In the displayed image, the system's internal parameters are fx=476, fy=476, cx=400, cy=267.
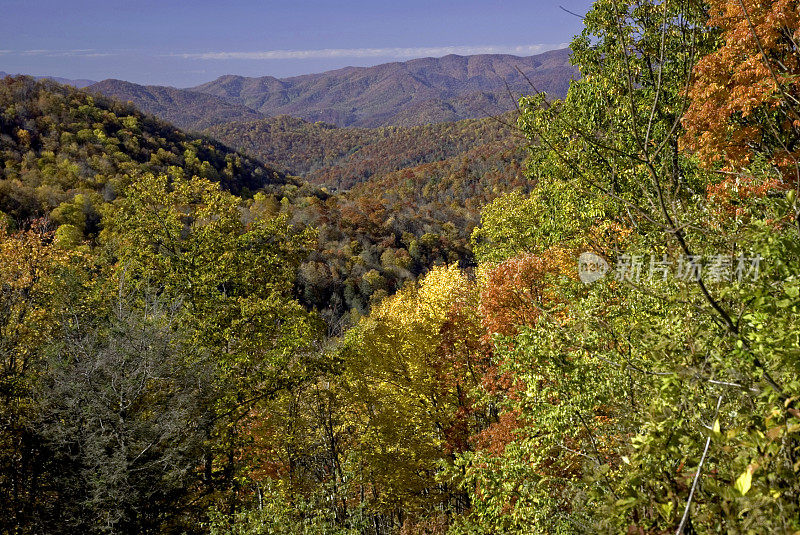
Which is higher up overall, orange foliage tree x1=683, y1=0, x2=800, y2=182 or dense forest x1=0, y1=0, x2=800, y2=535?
orange foliage tree x1=683, y1=0, x2=800, y2=182

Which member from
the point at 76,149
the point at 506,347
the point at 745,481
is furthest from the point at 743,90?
the point at 76,149

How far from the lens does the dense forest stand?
350 centimetres

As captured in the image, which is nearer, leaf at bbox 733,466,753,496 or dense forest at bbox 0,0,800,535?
leaf at bbox 733,466,753,496

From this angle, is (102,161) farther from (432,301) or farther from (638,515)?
(638,515)

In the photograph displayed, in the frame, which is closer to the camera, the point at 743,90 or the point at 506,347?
the point at 506,347

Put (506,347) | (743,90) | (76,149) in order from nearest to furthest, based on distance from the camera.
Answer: (506,347)
(743,90)
(76,149)

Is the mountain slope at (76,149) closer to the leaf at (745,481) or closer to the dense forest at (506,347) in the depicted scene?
the dense forest at (506,347)

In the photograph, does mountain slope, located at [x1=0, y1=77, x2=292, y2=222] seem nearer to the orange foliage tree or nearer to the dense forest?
the dense forest

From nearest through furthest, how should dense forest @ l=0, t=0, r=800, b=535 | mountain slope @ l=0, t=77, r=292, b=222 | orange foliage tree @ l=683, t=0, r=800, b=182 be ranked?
dense forest @ l=0, t=0, r=800, b=535, orange foliage tree @ l=683, t=0, r=800, b=182, mountain slope @ l=0, t=77, r=292, b=222

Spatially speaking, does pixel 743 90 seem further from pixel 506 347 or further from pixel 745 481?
pixel 745 481

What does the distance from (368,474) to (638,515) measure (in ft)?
42.4

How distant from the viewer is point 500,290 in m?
14.0

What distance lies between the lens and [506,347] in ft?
28.9

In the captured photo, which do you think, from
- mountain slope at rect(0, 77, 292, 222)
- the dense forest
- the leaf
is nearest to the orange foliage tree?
the dense forest
